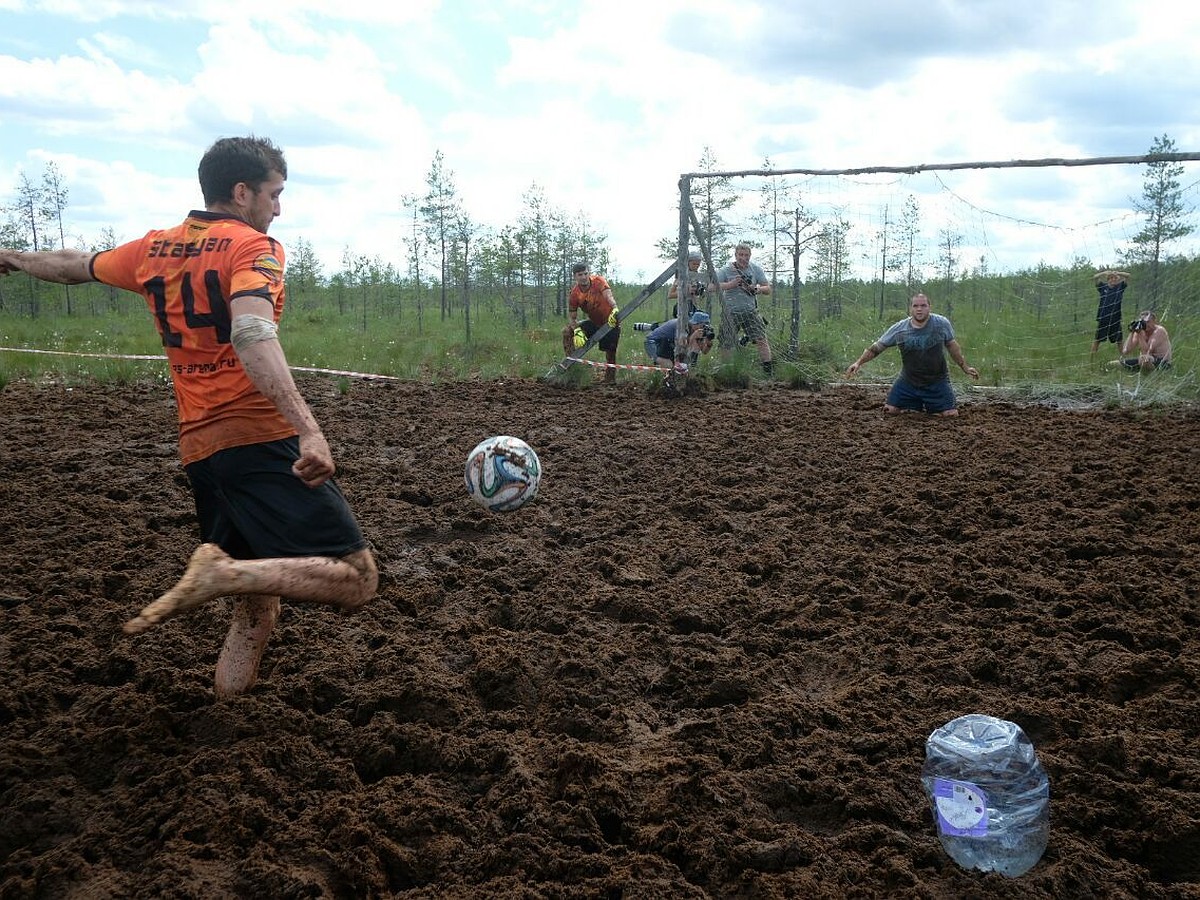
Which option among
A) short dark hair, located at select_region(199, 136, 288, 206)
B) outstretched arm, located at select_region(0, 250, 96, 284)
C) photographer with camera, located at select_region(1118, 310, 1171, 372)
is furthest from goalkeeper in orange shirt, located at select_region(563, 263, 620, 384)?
short dark hair, located at select_region(199, 136, 288, 206)

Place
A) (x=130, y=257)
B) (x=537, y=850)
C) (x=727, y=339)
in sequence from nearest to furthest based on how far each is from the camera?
(x=537, y=850), (x=130, y=257), (x=727, y=339)

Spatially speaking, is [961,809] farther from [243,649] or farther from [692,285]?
[692,285]

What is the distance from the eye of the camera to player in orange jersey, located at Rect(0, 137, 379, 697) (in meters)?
2.99

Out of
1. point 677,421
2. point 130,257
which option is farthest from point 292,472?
point 677,421

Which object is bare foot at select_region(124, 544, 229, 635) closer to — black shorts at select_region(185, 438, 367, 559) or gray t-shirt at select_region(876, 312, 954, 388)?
black shorts at select_region(185, 438, 367, 559)

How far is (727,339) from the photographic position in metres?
12.7

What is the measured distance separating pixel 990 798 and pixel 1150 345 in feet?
36.0

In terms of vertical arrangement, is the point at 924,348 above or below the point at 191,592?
above

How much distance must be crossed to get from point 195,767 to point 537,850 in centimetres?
124

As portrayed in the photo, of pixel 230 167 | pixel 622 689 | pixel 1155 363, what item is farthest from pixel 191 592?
pixel 1155 363

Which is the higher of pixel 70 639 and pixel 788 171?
pixel 788 171

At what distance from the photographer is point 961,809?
2.69 metres

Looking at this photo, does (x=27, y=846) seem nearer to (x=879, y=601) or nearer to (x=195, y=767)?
(x=195, y=767)

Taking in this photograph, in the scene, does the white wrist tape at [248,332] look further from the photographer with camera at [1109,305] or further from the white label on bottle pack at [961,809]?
the photographer with camera at [1109,305]
